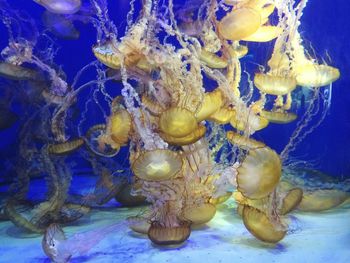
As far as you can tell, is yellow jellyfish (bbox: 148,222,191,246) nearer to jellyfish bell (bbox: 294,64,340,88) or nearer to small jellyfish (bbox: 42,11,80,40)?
jellyfish bell (bbox: 294,64,340,88)

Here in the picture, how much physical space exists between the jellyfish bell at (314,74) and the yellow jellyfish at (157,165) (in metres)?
1.61

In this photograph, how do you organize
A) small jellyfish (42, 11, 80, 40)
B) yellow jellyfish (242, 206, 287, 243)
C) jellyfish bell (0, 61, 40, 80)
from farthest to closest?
small jellyfish (42, 11, 80, 40)
jellyfish bell (0, 61, 40, 80)
yellow jellyfish (242, 206, 287, 243)

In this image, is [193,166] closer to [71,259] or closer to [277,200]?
[277,200]

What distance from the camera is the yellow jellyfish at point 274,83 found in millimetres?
3738

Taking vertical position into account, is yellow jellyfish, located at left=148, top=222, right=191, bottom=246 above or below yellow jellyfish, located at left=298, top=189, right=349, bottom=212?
below

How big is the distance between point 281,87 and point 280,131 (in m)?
1.23

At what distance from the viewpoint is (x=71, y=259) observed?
2.99 m

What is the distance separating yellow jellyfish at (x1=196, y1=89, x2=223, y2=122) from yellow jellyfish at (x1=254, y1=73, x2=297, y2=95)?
0.53 m

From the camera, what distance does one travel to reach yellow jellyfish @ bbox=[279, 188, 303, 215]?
11.4 feet

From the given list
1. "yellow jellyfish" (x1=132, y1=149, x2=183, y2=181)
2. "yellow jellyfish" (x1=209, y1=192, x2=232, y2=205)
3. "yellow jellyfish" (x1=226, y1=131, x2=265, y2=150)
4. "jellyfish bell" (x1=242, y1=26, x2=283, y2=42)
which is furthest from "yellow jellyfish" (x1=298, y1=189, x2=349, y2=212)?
"jellyfish bell" (x1=242, y1=26, x2=283, y2=42)

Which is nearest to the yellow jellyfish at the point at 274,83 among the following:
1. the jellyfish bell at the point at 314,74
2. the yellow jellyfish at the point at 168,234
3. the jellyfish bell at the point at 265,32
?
the jellyfish bell at the point at 314,74

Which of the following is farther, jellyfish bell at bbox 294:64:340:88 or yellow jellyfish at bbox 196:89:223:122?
jellyfish bell at bbox 294:64:340:88

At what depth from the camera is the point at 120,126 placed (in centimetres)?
349

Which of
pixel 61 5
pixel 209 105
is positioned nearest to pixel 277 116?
pixel 209 105
